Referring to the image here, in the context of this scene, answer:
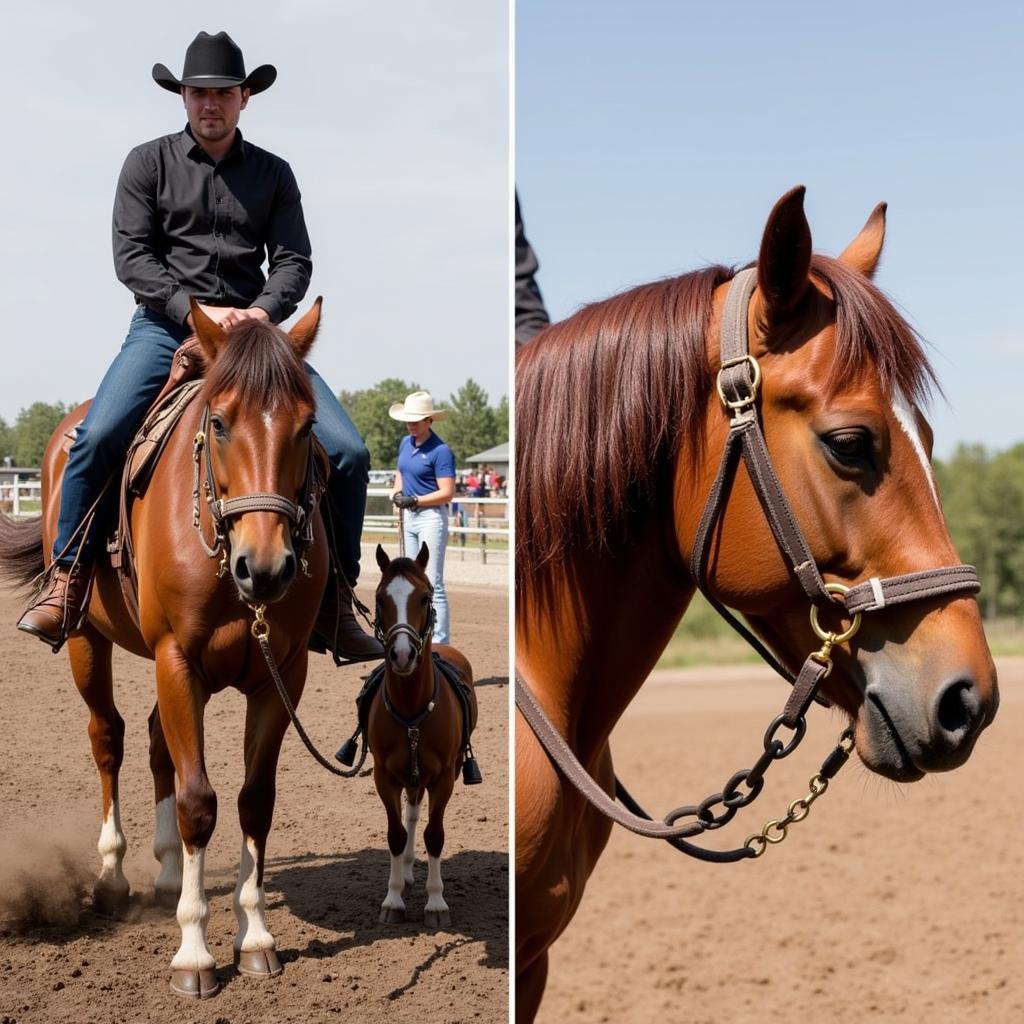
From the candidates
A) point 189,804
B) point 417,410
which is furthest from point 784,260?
point 417,410

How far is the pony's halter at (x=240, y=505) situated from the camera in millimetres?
3129

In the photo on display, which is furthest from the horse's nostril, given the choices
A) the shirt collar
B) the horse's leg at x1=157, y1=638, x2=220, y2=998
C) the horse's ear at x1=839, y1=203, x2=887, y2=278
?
the shirt collar

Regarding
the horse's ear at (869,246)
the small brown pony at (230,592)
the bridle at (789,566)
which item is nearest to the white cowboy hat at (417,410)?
the small brown pony at (230,592)

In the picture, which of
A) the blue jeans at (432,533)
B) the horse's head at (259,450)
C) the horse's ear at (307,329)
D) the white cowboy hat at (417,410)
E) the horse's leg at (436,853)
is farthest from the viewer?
the blue jeans at (432,533)

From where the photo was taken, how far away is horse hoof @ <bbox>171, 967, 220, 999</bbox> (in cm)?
364

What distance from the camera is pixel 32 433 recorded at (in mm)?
6113

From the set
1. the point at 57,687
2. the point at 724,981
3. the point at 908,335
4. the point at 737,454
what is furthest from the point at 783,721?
the point at 57,687

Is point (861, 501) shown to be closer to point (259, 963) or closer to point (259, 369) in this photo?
point (259, 369)

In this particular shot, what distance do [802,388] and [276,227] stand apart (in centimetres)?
260

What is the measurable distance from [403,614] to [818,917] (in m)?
6.11

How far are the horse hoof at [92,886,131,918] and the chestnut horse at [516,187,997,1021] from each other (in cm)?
275

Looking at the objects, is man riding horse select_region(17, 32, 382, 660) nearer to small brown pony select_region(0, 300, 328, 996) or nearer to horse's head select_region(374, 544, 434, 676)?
horse's head select_region(374, 544, 434, 676)

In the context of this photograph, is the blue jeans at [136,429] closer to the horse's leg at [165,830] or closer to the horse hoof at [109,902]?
the horse's leg at [165,830]

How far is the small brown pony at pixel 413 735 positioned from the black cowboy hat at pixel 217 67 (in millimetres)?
1678
